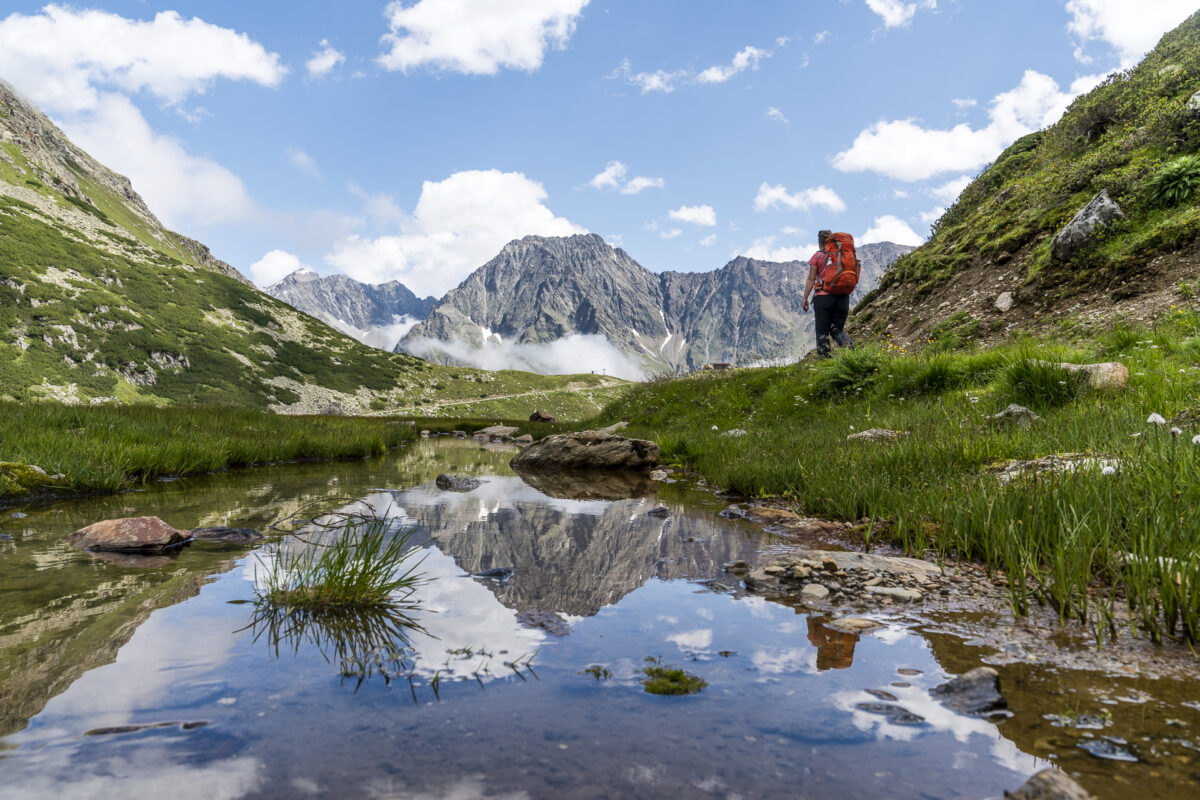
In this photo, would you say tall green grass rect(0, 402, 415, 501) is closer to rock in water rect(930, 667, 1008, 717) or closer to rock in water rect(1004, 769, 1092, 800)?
rock in water rect(930, 667, 1008, 717)

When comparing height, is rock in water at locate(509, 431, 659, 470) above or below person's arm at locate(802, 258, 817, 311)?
below

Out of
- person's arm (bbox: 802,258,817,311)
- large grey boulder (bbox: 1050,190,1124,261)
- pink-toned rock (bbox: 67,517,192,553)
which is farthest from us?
person's arm (bbox: 802,258,817,311)

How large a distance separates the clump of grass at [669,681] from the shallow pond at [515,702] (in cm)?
7

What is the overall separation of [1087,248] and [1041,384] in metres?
6.99

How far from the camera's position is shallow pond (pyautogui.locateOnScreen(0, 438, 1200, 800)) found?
1914 mm

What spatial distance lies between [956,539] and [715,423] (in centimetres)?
1175

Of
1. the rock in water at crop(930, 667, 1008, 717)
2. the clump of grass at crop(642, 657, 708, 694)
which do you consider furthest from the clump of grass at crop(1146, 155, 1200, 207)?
the clump of grass at crop(642, 657, 708, 694)

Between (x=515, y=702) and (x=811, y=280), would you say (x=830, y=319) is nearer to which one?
(x=811, y=280)

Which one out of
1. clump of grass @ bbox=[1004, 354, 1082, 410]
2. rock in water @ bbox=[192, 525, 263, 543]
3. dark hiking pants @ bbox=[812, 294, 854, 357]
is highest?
dark hiking pants @ bbox=[812, 294, 854, 357]

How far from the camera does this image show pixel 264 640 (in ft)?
10.3

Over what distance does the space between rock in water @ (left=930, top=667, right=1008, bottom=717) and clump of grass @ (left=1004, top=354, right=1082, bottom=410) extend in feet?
26.7

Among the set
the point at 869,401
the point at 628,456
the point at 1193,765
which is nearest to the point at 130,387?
the point at 628,456

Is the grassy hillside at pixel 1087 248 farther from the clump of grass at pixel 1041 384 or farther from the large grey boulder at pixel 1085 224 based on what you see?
the clump of grass at pixel 1041 384

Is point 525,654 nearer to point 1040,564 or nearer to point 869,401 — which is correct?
point 1040,564
